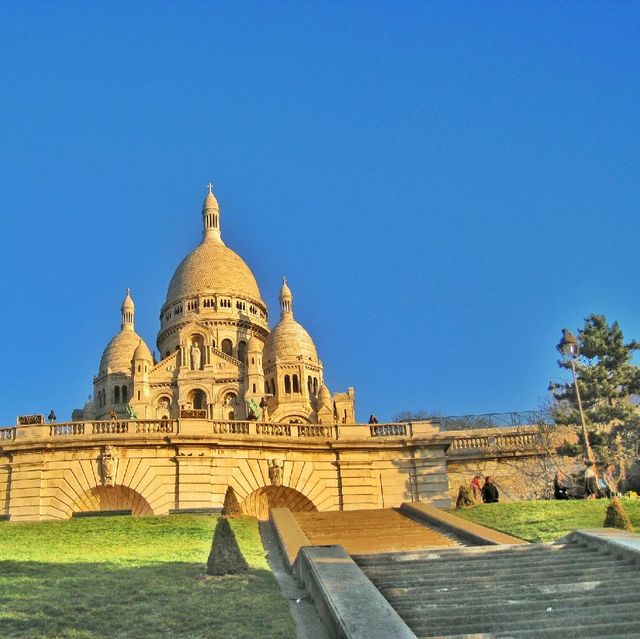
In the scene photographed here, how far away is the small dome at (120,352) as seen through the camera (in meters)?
90.6

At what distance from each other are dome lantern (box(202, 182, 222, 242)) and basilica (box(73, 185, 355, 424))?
256 inches

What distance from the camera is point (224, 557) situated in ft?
42.2

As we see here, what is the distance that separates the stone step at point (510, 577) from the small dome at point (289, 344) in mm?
75687

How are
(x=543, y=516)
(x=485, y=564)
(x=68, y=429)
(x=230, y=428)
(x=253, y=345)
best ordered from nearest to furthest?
(x=485, y=564) < (x=543, y=516) < (x=68, y=429) < (x=230, y=428) < (x=253, y=345)

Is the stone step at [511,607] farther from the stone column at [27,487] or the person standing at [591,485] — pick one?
the stone column at [27,487]

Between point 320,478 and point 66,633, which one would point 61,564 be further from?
point 320,478

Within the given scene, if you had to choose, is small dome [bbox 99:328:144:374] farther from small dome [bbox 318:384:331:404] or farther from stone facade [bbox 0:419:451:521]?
stone facade [bbox 0:419:451:521]

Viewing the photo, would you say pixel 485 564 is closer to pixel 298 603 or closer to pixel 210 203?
pixel 298 603

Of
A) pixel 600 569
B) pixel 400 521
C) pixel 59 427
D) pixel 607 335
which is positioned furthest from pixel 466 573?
pixel 607 335

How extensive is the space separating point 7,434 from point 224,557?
15704mm

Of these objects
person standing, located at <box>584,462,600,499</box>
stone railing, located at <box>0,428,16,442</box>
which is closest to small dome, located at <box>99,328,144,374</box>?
stone railing, located at <box>0,428,16,442</box>

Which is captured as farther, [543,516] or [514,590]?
[543,516]

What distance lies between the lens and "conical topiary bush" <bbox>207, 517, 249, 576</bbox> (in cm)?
1277

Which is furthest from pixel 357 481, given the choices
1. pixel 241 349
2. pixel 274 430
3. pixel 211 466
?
pixel 241 349
